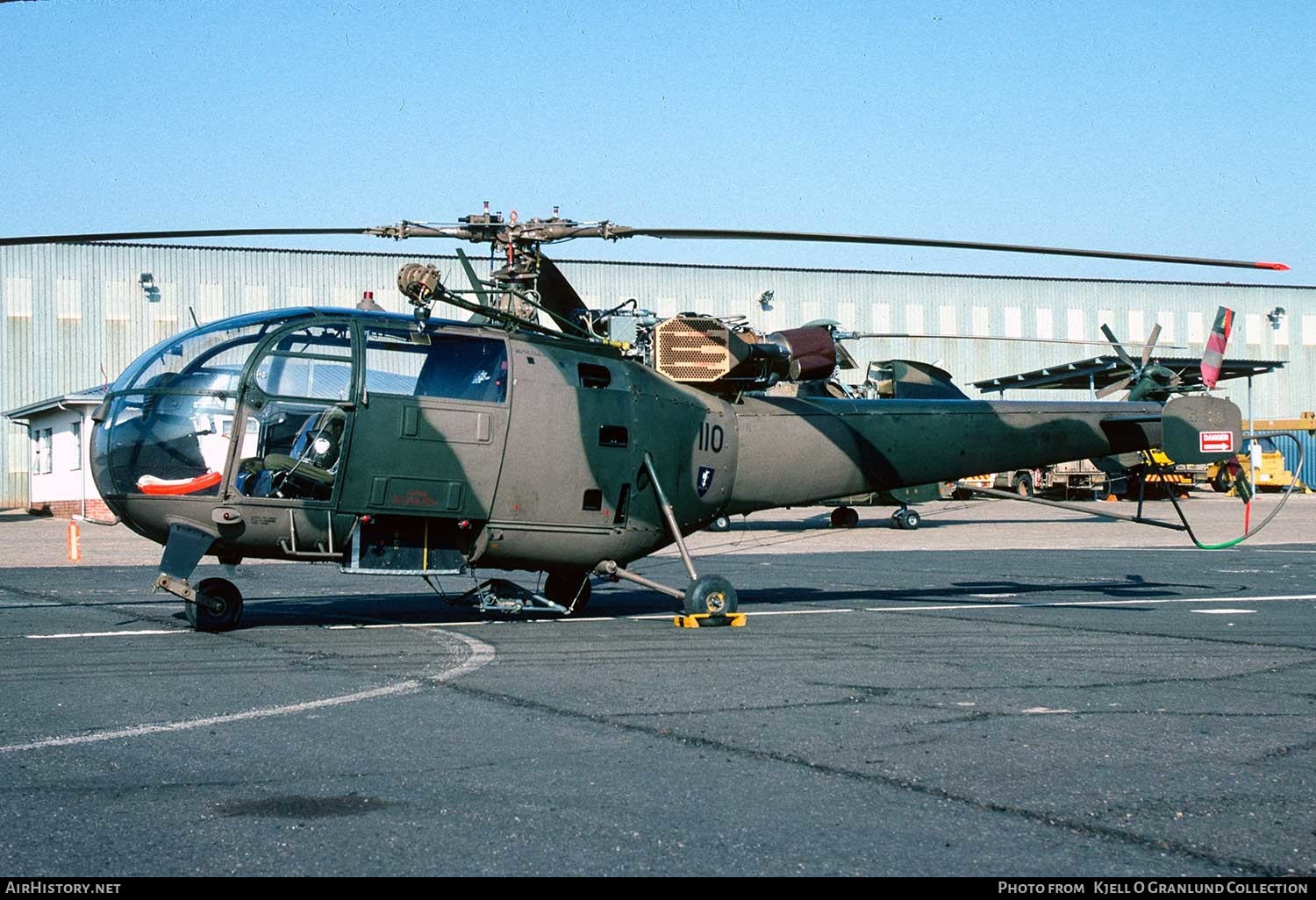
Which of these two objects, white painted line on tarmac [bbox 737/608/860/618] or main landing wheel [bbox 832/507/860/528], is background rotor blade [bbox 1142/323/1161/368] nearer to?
main landing wheel [bbox 832/507/860/528]

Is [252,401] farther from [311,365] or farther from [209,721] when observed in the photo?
[209,721]

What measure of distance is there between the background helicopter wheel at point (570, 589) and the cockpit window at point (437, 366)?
2210 mm

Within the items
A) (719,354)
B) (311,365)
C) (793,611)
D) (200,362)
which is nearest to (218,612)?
(200,362)

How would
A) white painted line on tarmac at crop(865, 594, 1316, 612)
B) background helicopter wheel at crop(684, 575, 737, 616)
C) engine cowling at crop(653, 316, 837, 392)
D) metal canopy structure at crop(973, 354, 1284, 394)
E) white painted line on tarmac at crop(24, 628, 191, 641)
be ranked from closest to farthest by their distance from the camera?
white painted line on tarmac at crop(24, 628, 191, 641) < background helicopter wheel at crop(684, 575, 737, 616) < engine cowling at crop(653, 316, 837, 392) < white painted line on tarmac at crop(865, 594, 1316, 612) < metal canopy structure at crop(973, 354, 1284, 394)

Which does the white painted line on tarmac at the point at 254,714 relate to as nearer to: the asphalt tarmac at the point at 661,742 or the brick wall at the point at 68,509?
the asphalt tarmac at the point at 661,742

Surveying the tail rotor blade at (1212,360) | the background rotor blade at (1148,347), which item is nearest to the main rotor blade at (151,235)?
the tail rotor blade at (1212,360)

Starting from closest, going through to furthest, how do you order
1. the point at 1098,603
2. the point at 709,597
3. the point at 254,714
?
the point at 254,714 → the point at 709,597 → the point at 1098,603

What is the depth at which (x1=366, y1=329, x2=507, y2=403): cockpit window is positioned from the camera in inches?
424

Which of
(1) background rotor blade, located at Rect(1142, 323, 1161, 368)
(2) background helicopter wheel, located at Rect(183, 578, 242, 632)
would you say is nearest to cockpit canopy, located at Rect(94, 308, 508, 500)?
(2) background helicopter wheel, located at Rect(183, 578, 242, 632)

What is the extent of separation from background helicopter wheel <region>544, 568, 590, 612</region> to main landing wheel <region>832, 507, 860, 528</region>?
68.1ft

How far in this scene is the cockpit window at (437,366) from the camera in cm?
1078

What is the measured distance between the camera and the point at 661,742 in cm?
607

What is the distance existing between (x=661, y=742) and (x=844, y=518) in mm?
27615

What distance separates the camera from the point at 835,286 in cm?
5825
